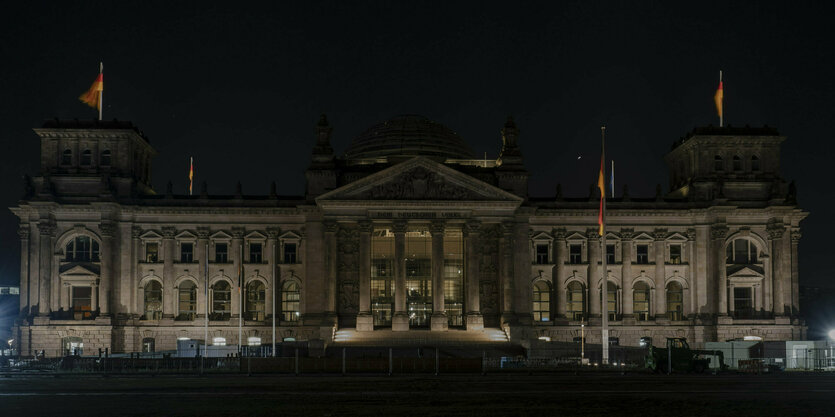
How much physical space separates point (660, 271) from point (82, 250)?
54.4 m

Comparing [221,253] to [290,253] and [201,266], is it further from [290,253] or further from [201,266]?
[290,253]

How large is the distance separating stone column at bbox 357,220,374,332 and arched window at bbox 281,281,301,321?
8.82 metres

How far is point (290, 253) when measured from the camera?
285ft

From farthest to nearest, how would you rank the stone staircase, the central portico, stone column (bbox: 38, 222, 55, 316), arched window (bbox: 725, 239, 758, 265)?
arched window (bbox: 725, 239, 758, 265), stone column (bbox: 38, 222, 55, 316), the central portico, the stone staircase

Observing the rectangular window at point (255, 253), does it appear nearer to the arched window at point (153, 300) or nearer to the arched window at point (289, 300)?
the arched window at point (289, 300)

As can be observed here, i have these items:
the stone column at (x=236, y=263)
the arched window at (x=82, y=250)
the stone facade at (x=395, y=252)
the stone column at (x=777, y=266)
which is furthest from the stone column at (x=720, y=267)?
the arched window at (x=82, y=250)

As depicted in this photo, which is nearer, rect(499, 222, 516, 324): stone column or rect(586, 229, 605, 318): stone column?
rect(499, 222, 516, 324): stone column

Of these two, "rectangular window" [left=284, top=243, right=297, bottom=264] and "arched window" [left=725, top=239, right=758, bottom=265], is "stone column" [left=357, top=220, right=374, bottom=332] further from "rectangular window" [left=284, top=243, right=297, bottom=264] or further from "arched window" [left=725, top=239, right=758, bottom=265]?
"arched window" [left=725, top=239, right=758, bottom=265]

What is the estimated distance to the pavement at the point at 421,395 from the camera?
33781 millimetres

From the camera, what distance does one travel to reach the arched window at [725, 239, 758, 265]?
87312 mm

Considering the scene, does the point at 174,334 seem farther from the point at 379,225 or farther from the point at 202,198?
the point at 379,225

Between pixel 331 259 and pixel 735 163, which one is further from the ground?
pixel 735 163

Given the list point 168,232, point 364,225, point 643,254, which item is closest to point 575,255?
point 643,254

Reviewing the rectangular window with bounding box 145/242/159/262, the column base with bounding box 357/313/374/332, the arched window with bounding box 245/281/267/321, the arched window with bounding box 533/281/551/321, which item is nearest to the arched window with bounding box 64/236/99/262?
the rectangular window with bounding box 145/242/159/262
